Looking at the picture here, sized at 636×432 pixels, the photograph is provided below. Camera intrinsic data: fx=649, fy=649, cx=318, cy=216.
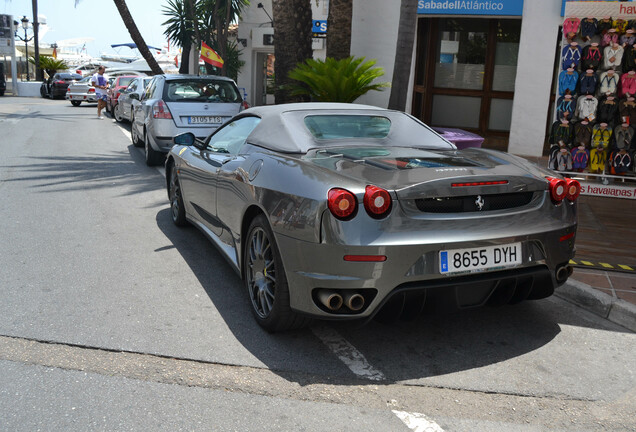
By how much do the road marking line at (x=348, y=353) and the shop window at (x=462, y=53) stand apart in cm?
1265

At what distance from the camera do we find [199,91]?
1158 centimetres

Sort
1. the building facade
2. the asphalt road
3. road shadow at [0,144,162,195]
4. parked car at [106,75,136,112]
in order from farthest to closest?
1. parked car at [106,75,136,112]
2. the building facade
3. road shadow at [0,144,162,195]
4. the asphalt road

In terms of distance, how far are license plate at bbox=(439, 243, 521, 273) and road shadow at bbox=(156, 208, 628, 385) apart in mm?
600

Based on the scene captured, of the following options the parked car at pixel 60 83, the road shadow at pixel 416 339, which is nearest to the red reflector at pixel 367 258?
the road shadow at pixel 416 339

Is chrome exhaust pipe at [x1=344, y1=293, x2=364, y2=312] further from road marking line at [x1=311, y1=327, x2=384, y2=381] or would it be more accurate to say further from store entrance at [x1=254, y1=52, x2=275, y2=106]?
store entrance at [x1=254, y1=52, x2=275, y2=106]

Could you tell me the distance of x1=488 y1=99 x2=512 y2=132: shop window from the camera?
15453 millimetres

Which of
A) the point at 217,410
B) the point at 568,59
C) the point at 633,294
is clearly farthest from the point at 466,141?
the point at 217,410

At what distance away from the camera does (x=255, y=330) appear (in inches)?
171

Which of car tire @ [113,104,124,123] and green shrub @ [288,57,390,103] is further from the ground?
green shrub @ [288,57,390,103]

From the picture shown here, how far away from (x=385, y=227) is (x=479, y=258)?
2.03ft

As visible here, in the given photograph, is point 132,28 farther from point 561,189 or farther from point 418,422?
point 418,422

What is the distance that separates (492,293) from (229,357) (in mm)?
1638

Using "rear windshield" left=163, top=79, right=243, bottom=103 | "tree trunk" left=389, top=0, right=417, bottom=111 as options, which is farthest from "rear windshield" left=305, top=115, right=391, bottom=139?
"rear windshield" left=163, top=79, right=243, bottom=103

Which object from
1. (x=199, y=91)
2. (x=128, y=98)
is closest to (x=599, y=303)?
(x=199, y=91)
